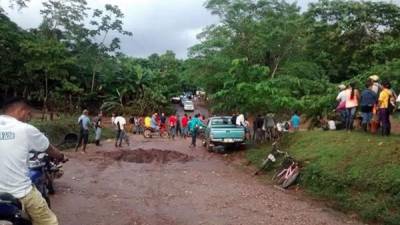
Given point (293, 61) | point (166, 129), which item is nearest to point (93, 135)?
point (166, 129)

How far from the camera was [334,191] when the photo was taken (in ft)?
41.9

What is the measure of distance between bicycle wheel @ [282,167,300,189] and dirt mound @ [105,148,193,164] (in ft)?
22.9

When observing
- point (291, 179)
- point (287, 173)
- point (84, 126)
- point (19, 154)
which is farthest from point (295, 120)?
point (19, 154)

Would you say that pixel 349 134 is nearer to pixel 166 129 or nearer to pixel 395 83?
pixel 395 83

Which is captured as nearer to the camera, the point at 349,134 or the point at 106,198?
the point at 106,198

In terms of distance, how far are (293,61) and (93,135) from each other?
43.7 ft

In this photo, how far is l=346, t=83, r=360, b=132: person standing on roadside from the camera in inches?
642

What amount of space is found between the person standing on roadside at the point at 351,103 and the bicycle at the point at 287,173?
243 cm

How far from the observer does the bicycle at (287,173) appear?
48.6ft

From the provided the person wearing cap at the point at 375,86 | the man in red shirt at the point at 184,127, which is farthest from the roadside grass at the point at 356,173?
the man in red shirt at the point at 184,127

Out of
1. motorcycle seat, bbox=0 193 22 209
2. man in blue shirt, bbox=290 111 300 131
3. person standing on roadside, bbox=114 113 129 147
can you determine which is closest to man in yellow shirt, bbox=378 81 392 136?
man in blue shirt, bbox=290 111 300 131

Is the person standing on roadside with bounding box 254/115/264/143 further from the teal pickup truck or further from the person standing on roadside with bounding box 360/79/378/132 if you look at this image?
the person standing on roadside with bounding box 360/79/378/132

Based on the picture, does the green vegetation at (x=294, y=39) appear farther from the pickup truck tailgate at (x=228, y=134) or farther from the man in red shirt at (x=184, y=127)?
the pickup truck tailgate at (x=228, y=134)

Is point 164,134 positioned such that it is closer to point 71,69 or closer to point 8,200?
point 71,69
